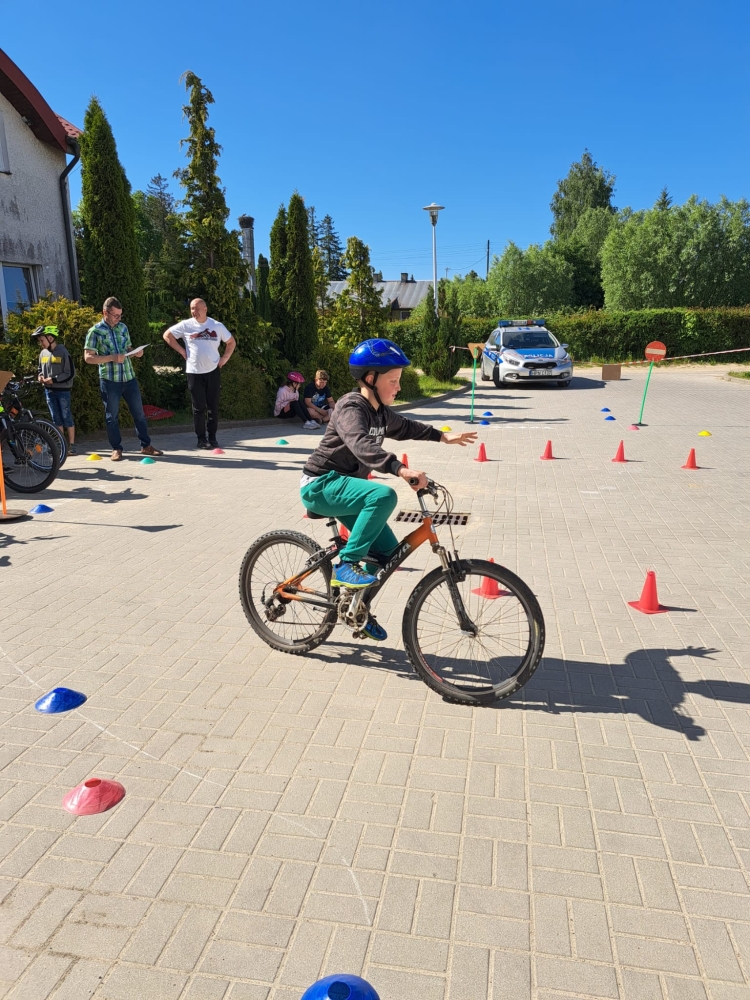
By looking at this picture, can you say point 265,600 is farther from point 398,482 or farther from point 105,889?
point 398,482

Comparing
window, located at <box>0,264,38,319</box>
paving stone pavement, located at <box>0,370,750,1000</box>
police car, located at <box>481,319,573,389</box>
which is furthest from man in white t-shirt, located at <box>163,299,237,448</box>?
police car, located at <box>481,319,573,389</box>

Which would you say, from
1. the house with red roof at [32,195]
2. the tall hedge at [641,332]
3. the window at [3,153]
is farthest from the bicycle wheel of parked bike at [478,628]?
the tall hedge at [641,332]

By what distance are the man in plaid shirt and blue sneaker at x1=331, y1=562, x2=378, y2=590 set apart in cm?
651

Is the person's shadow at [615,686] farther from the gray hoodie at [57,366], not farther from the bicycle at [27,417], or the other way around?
the gray hoodie at [57,366]

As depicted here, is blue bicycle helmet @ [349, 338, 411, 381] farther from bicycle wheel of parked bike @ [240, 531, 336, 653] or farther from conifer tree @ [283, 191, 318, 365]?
conifer tree @ [283, 191, 318, 365]

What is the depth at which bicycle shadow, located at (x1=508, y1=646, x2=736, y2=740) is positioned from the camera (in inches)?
143

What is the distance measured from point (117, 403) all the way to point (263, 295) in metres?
8.30

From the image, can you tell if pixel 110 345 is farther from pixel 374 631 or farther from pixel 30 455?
pixel 374 631

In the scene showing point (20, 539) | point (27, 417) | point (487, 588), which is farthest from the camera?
point (27, 417)

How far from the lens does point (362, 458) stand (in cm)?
358

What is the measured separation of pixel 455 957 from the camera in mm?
2227

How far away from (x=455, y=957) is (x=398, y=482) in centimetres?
737

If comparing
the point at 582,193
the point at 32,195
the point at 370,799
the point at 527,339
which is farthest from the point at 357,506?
the point at 582,193

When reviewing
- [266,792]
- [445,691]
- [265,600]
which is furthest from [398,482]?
[266,792]
